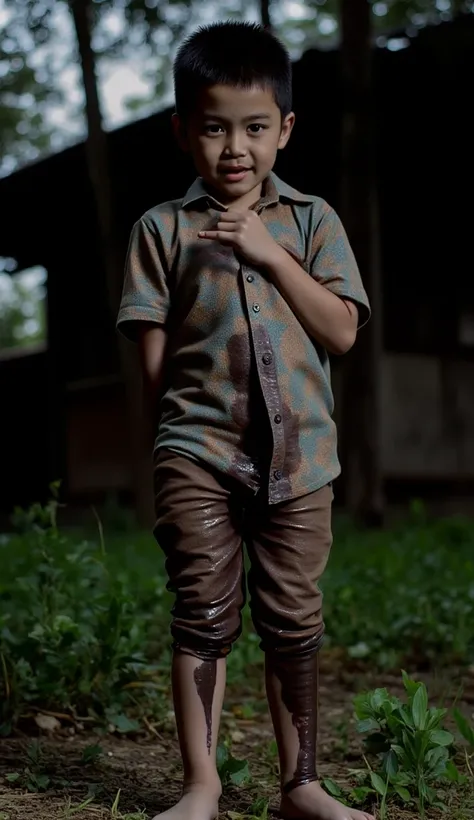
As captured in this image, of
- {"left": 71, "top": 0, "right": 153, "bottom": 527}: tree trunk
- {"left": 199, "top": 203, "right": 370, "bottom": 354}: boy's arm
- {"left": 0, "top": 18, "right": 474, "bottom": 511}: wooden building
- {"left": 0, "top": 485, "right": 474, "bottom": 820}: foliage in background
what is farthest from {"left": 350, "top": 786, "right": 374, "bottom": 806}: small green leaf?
{"left": 71, "top": 0, "right": 153, "bottom": 527}: tree trunk

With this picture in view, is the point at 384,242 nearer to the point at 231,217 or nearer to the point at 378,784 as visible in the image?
the point at 231,217

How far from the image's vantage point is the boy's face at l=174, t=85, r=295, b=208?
231cm

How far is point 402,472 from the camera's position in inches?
394

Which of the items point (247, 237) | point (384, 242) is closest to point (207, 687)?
point (247, 237)

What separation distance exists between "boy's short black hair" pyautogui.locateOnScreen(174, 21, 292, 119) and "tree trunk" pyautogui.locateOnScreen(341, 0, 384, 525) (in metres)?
5.56

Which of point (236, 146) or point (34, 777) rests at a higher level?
point (236, 146)

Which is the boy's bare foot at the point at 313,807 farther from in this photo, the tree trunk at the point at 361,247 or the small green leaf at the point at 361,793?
the tree trunk at the point at 361,247

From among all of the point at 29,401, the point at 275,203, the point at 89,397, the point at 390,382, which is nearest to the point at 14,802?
the point at 275,203

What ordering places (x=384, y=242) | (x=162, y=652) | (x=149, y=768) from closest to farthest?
(x=149, y=768) → (x=162, y=652) → (x=384, y=242)

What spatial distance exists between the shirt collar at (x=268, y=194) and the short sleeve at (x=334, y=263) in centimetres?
8

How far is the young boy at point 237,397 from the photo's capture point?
7.59 feet

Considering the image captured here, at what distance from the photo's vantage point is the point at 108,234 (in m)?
9.00

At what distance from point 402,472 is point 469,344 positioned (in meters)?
1.56

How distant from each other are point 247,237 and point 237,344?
0.73 ft
